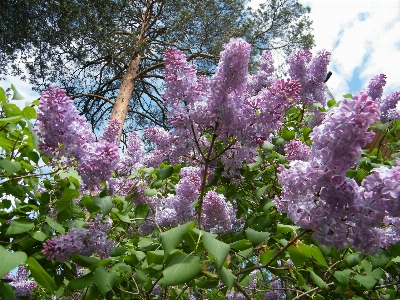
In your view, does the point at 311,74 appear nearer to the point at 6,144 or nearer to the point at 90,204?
the point at 90,204

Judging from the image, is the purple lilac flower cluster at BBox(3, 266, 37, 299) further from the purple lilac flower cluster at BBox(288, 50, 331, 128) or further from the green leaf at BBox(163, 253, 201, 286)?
the purple lilac flower cluster at BBox(288, 50, 331, 128)

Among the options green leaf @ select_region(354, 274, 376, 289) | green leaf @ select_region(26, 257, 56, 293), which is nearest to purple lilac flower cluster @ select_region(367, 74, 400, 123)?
green leaf @ select_region(354, 274, 376, 289)

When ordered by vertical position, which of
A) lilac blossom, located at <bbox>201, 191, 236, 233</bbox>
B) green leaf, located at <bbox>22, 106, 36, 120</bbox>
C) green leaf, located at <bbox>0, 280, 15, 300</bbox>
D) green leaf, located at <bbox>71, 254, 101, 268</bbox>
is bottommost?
green leaf, located at <bbox>0, 280, 15, 300</bbox>

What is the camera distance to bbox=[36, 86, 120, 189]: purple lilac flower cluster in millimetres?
1755

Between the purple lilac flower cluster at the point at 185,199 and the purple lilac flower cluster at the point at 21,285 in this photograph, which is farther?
the purple lilac flower cluster at the point at 21,285

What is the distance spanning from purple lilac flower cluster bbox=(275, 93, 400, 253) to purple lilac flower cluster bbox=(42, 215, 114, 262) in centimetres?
93

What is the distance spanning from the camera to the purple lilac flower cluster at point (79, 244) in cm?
165

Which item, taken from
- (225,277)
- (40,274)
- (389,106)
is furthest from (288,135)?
(40,274)

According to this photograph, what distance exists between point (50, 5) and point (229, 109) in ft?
27.0

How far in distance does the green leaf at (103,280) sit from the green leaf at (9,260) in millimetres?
348

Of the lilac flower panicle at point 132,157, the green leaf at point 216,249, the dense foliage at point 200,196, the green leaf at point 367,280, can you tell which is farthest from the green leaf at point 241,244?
the lilac flower panicle at point 132,157

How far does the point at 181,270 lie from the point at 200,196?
698 millimetres

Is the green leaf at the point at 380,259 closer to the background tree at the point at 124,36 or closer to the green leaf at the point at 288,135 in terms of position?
the green leaf at the point at 288,135

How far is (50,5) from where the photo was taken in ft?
28.7
